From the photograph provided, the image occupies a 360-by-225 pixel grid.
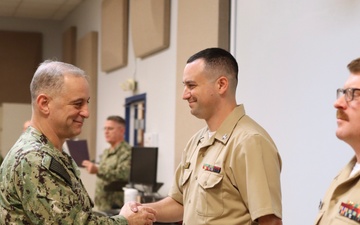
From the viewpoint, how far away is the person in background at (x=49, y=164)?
6.50 feet

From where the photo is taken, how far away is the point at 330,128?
10.8ft

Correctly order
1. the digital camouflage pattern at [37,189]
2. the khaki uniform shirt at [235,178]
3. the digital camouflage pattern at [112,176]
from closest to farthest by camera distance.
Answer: the digital camouflage pattern at [37,189]
the khaki uniform shirt at [235,178]
the digital camouflage pattern at [112,176]

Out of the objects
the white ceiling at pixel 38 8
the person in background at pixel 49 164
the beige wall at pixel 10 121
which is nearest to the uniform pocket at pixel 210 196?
the person in background at pixel 49 164

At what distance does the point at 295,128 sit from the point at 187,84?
1.16m

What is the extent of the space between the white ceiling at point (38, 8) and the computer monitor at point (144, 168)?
4532 millimetres

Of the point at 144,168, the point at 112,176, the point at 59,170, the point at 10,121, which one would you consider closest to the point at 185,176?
the point at 59,170

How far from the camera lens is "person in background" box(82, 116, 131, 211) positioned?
589 cm

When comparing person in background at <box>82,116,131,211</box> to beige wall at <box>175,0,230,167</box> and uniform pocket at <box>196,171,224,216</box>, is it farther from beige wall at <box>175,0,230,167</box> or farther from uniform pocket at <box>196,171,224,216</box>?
uniform pocket at <box>196,171,224,216</box>

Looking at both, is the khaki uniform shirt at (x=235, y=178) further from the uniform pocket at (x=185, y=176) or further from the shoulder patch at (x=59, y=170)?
the shoulder patch at (x=59, y=170)

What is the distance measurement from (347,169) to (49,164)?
1.05 metres

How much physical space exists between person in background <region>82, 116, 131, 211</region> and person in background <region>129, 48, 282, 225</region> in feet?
10.2

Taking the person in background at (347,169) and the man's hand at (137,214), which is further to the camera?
the man's hand at (137,214)

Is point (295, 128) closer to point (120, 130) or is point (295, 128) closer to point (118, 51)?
point (120, 130)

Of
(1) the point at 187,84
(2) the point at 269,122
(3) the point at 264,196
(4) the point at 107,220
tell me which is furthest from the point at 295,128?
(4) the point at 107,220
